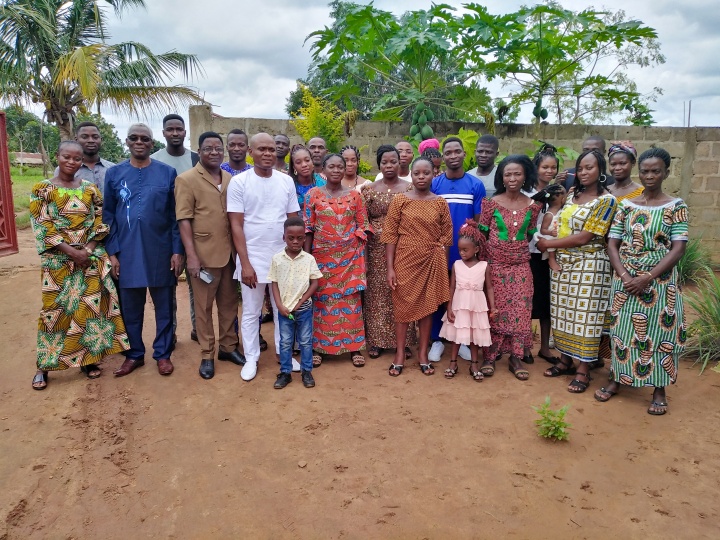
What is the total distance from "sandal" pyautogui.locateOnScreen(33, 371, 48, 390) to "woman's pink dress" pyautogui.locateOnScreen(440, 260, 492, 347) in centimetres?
319

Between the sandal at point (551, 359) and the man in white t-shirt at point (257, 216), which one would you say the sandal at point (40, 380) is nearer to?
the man in white t-shirt at point (257, 216)

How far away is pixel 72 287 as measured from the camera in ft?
12.3

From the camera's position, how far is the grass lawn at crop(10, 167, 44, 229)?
12420 mm

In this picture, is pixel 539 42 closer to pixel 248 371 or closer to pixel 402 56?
pixel 402 56

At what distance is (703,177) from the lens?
773cm

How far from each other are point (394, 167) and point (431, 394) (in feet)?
5.95

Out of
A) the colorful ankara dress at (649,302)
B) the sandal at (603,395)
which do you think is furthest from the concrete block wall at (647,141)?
the sandal at (603,395)

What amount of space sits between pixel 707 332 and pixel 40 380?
18.4 ft

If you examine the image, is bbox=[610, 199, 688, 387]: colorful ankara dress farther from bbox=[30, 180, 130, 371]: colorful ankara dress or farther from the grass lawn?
the grass lawn

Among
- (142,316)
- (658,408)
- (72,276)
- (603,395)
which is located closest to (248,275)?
(142,316)

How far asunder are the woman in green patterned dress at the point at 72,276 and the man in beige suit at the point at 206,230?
0.63 meters

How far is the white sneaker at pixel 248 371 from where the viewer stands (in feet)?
12.8

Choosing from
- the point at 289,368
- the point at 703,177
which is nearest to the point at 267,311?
the point at 289,368

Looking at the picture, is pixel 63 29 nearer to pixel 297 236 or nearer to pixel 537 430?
pixel 297 236
